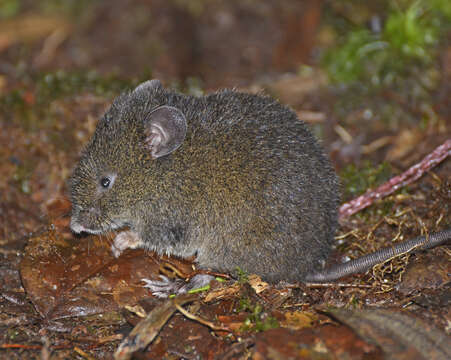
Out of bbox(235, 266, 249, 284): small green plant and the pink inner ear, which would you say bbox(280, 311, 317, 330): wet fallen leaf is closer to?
bbox(235, 266, 249, 284): small green plant

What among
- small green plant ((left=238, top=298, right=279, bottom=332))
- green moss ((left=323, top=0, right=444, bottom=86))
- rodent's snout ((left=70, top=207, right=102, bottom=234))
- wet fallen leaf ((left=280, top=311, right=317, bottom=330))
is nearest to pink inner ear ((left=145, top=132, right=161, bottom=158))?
rodent's snout ((left=70, top=207, right=102, bottom=234))

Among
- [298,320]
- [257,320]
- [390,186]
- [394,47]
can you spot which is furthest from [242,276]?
[394,47]

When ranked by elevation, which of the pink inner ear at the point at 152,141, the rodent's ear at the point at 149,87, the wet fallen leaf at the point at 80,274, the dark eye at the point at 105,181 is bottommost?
the wet fallen leaf at the point at 80,274

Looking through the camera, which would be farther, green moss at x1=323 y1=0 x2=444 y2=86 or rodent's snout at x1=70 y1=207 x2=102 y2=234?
green moss at x1=323 y1=0 x2=444 y2=86

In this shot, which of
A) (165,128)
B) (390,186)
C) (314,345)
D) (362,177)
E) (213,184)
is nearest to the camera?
(314,345)

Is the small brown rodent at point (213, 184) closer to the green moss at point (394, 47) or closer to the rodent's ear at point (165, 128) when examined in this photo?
the rodent's ear at point (165, 128)

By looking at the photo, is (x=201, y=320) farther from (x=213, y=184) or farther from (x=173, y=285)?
(x=213, y=184)

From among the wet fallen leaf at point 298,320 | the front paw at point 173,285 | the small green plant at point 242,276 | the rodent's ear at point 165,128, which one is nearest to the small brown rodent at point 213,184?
A: the rodent's ear at point 165,128
